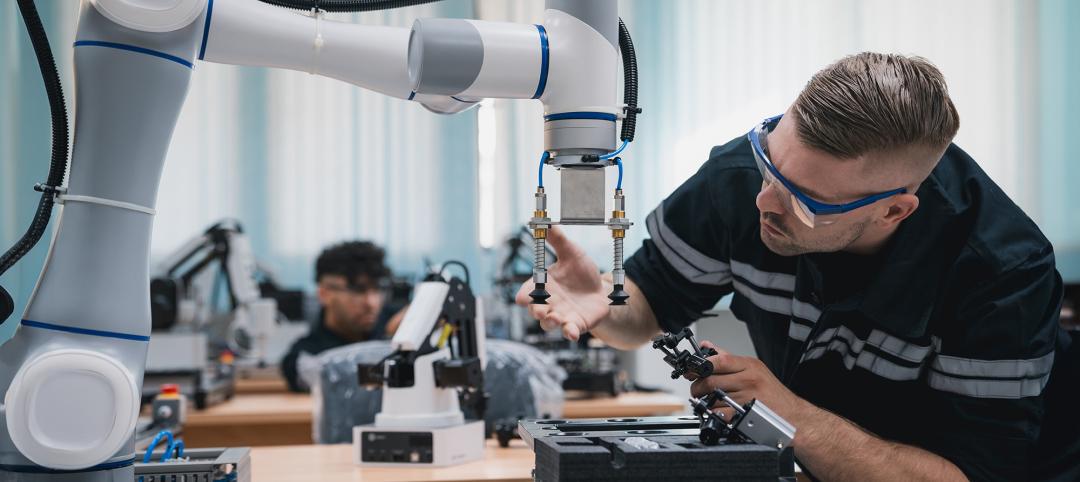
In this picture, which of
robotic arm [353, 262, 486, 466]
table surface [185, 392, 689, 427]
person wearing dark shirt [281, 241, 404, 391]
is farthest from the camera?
person wearing dark shirt [281, 241, 404, 391]

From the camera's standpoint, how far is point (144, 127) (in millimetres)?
900

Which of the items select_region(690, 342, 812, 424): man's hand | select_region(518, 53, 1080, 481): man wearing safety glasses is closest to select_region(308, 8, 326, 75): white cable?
select_region(518, 53, 1080, 481): man wearing safety glasses

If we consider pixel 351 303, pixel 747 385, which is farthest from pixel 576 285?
pixel 351 303

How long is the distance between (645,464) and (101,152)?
0.64 metres

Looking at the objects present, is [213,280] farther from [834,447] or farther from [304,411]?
[834,447]

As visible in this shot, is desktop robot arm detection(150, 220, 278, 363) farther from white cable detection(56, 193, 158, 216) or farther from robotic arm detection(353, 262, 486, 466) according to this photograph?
white cable detection(56, 193, 158, 216)

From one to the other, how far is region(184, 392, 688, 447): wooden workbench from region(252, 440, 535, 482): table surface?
1.25 metres

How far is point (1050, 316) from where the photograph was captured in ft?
4.38

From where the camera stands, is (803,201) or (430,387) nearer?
(803,201)

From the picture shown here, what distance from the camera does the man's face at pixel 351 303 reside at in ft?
13.1

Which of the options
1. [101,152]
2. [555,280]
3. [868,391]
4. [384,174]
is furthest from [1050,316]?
[384,174]

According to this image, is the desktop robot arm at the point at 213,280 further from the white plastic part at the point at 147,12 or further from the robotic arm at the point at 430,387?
the white plastic part at the point at 147,12

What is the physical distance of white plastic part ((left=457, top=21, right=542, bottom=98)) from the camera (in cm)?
96

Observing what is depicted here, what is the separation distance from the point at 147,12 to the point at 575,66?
1.46 ft
